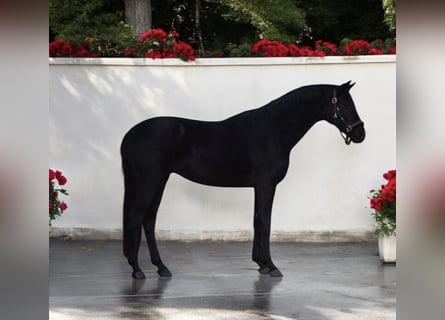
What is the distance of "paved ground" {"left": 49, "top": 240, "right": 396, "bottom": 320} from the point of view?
5.61 m

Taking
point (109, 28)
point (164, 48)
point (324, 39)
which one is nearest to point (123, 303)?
point (164, 48)

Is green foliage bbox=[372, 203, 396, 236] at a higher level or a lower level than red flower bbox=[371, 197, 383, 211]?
lower

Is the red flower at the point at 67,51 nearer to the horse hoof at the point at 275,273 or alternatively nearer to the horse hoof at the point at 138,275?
the horse hoof at the point at 138,275

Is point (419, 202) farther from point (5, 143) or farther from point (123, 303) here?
point (123, 303)

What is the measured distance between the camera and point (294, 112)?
7.04 metres

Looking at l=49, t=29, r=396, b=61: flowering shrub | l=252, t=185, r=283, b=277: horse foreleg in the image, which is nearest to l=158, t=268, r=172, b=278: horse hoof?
l=252, t=185, r=283, b=277: horse foreleg

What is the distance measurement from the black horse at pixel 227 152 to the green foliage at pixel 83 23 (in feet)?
11.7

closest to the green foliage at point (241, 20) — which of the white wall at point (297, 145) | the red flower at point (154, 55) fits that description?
the red flower at point (154, 55)

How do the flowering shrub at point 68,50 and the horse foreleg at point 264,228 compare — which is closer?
the horse foreleg at point 264,228

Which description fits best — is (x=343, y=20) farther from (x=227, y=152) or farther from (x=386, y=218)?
(x=227, y=152)

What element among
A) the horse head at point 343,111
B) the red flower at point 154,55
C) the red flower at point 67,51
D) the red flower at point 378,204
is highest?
the red flower at point 67,51

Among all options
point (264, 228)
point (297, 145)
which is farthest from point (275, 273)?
point (297, 145)

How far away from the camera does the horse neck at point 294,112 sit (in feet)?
23.0

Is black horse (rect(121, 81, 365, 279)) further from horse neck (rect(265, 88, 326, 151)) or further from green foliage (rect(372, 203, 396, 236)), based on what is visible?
green foliage (rect(372, 203, 396, 236))
